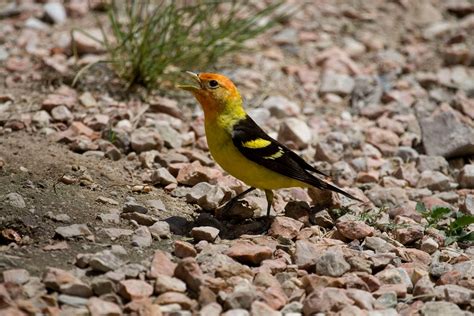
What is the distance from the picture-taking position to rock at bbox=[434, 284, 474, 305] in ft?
12.9

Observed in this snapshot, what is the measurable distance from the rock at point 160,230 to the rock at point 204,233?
152mm

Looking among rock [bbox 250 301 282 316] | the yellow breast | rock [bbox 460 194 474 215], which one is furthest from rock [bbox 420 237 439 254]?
rock [bbox 250 301 282 316]

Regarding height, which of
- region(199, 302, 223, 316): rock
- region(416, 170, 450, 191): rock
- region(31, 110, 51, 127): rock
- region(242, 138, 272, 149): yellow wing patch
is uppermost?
region(242, 138, 272, 149): yellow wing patch

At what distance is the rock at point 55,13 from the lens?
7941 millimetres

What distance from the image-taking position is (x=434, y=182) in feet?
19.5

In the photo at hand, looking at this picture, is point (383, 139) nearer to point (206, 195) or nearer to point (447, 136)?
point (447, 136)

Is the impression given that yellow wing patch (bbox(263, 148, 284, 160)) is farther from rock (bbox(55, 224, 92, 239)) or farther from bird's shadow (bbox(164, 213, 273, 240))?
rock (bbox(55, 224, 92, 239))

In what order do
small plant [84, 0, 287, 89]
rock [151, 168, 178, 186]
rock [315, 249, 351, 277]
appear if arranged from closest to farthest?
rock [315, 249, 351, 277] → rock [151, 168, 178, 186] → small plant [84, 0, 287, 89]

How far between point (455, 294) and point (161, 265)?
1.54m

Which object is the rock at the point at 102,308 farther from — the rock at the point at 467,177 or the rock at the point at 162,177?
the rock at the point at 467,177

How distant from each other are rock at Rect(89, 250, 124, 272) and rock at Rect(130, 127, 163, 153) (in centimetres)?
194

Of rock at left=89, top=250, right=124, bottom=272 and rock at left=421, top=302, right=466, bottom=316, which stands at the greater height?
rock at left=89, top=250, right=124, bottom=272

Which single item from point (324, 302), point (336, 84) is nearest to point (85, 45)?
point (336, 84)

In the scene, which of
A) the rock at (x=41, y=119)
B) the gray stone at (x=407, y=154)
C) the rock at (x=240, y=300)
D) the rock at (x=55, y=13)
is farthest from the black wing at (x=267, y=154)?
the rock at (x=55, y=13)
